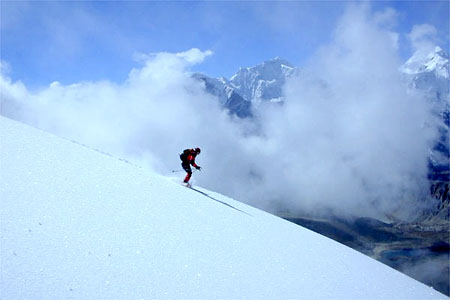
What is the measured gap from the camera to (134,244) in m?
9.31

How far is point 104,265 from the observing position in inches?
321

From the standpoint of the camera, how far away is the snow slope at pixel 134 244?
7.70 meters

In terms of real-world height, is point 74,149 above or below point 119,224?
above

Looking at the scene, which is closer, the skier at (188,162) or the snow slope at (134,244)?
the snow slope at (134,244)

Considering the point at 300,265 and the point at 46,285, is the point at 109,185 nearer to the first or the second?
the point at 46,285

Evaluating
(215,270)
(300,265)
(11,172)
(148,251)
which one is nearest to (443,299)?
(300,265)

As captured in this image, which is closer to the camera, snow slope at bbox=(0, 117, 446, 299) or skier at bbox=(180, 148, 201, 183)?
snow slope at bbox=(0, 117, 446, 299)

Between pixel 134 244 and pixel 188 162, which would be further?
pixel 188 162

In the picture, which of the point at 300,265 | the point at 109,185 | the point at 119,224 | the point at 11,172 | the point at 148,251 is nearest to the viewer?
the point at 148,251

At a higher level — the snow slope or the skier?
the skier

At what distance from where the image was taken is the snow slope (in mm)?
7699

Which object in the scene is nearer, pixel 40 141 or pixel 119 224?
pixel 119 224

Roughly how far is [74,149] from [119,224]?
260 inches

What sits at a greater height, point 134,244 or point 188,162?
point 188,162
